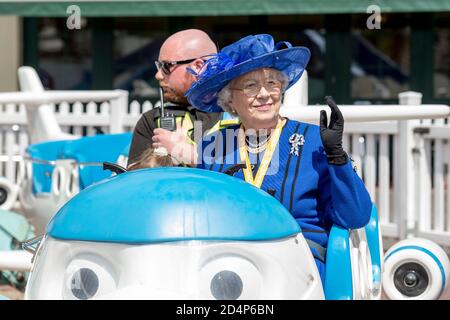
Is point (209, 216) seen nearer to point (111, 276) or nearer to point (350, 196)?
point (111, 276)

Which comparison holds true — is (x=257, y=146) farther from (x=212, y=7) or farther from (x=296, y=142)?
(x=212, y=7)

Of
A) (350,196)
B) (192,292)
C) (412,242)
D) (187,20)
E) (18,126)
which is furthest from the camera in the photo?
(187,20)

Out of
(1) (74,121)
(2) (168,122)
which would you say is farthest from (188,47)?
(1) (74,121)

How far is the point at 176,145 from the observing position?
13.2 ft

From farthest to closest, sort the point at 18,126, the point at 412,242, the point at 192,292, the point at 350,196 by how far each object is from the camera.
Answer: the point at 18,126 < the point at 412,242 < the point at 350,196 < the point at 192,292

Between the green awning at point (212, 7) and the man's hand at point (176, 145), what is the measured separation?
23.0ft

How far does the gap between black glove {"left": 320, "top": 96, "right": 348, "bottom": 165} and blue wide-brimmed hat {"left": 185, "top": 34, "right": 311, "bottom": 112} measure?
0.90 feet

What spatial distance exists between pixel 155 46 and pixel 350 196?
35.3 feet

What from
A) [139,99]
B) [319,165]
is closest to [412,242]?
[319,165]

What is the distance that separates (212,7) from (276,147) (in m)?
8.28

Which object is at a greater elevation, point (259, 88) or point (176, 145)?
point (259, 88)

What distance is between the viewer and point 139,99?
13930mm

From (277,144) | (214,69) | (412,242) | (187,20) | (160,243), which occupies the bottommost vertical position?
(412,242)

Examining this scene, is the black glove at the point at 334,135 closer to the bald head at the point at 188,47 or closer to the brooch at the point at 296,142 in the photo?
the brooch at the point at 296,142
